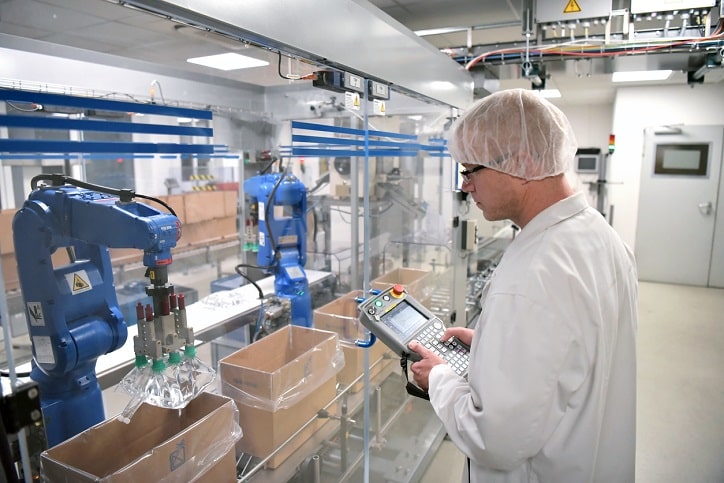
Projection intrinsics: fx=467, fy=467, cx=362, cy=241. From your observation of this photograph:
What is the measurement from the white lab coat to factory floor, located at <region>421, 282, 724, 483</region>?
1.66 metres

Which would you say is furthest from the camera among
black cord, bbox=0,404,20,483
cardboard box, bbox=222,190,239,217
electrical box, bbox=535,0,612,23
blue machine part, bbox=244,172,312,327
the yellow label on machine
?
cardboard box, bbox=222,190,239,217

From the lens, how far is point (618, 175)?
21.8 feet

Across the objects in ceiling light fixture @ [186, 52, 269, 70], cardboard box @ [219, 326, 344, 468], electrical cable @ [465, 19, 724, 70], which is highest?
electrical cable @ [465, 19, 724, 70]

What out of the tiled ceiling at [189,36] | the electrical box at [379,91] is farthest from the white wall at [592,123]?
the electrical box at [379,91]

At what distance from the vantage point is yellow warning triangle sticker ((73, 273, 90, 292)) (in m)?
1.37

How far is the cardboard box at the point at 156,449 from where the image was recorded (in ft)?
3.78

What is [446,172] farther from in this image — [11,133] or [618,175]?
[618,175]

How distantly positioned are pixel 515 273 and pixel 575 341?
0.18 m

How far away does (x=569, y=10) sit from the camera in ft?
8.23

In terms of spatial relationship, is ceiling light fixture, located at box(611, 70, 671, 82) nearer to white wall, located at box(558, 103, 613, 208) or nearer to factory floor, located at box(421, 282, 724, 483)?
white wall, located at box(558, 103, 613, 208)

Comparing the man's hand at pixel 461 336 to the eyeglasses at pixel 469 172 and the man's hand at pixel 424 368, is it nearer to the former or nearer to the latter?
the man's hand at pixel 424 368

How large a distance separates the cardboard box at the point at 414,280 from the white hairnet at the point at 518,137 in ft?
5.20

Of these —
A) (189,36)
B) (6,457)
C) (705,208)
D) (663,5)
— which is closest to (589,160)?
(705,208)

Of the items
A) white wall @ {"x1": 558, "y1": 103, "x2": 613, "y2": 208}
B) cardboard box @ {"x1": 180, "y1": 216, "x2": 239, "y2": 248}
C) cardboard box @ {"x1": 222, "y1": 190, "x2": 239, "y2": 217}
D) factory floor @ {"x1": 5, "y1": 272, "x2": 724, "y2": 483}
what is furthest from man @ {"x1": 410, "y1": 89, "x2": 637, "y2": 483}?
white wall @ {"x1": 558, "y1": 103, "x2": 613, "y2": 208}
